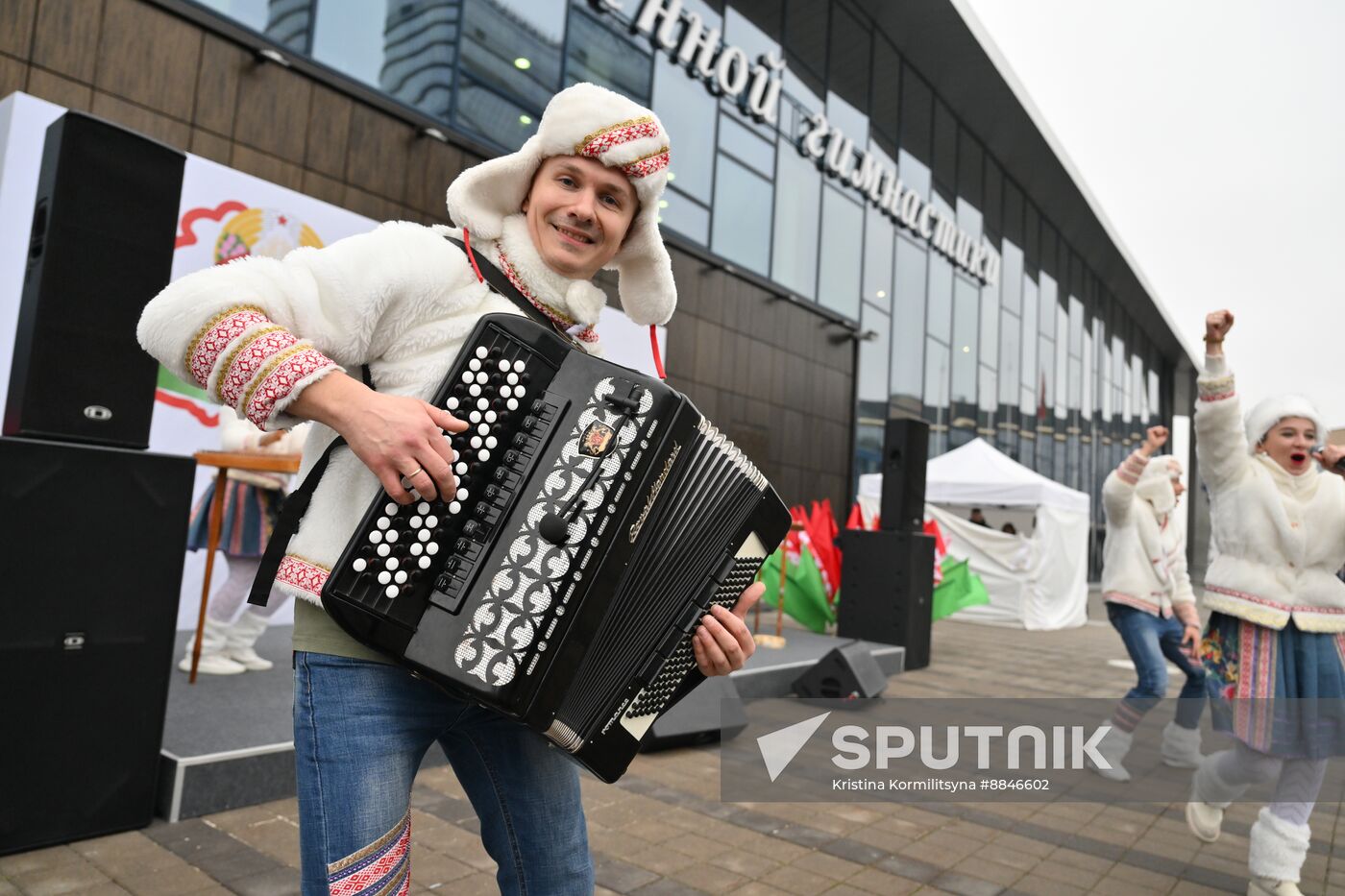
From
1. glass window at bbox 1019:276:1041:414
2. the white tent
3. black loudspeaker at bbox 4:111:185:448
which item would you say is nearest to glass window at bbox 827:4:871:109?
the white tent

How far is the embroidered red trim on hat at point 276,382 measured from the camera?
1149 mm

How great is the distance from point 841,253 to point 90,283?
13561 mm

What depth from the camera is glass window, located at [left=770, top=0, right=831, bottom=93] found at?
14172 mm

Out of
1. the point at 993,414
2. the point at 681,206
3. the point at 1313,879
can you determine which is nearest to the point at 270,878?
the point at 1313,879

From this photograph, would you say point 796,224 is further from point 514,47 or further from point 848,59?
point 514,47

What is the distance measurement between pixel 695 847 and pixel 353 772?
8.21 feet

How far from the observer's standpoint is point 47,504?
2.73 metres

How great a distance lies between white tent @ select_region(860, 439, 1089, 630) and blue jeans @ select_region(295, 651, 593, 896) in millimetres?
11429

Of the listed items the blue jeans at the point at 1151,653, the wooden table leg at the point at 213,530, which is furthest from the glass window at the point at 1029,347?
→ the wooden table leg at the point at 213,530

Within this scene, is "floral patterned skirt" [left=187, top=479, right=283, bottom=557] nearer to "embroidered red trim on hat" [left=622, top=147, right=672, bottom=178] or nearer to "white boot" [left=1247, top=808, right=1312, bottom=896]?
"embroidered red trim on hat" [left=622, top=147, right=672, bottom=178]

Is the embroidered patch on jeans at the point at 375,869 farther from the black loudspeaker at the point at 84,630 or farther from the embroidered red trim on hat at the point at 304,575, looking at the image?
the black loudspeaker at the point at 84,630

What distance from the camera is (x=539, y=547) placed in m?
1.22

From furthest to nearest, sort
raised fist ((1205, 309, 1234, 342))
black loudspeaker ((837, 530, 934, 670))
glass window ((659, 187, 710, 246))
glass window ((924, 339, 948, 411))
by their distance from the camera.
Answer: glass window ((924, 339, 948, 411)) < glass window ((659, 187, 710, 246)) < black loudspeaker ((837, 530, 934, 670)) < raised fist ((1205, 309, 1234, 342))

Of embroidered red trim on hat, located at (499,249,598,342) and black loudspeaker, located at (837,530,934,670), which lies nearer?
embroidered red trim on hat, located at (499,249,598,342)
